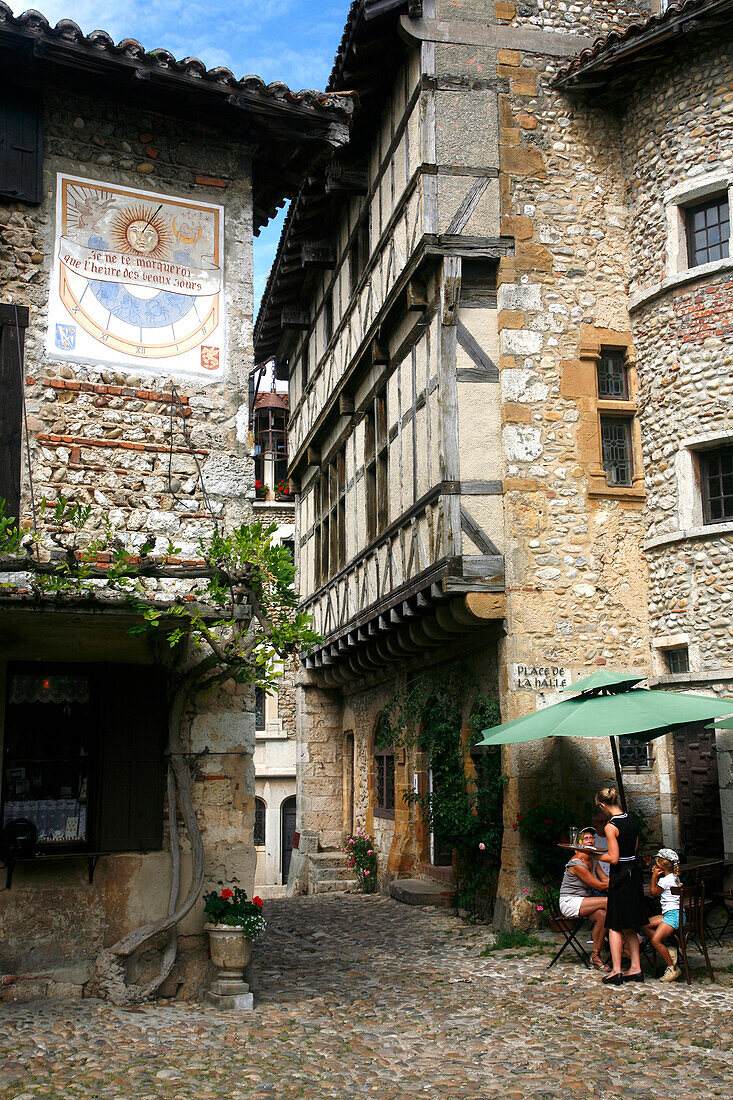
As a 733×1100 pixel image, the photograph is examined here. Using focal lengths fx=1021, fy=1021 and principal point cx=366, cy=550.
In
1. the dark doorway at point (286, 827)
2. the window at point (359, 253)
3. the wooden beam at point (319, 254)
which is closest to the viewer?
the window at point (359, 253)

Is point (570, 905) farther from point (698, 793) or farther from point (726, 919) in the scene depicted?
point (698, 793)

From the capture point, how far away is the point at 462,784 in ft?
34.1

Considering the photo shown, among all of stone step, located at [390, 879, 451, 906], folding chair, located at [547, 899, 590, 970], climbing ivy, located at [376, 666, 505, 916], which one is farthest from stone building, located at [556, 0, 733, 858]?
stone step, located at [390, 879, 451, 906]

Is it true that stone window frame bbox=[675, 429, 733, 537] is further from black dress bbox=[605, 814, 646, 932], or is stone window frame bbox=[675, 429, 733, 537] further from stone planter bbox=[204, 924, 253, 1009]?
stone planter bbox=[204, 924, 253, 1009]

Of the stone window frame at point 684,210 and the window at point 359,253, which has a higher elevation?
the window at point 359,253

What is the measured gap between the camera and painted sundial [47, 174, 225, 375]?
6.84 meters

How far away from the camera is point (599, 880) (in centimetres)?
741

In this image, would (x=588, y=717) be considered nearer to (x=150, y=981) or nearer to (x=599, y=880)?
(x=599, y=880)

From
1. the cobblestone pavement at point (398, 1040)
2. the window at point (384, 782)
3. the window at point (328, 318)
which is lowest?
the cobblestone pavement at point (398, 1040)

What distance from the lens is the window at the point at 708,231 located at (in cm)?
977

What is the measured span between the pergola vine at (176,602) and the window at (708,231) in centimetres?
586

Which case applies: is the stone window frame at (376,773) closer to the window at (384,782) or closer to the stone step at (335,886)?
the window at (384,782)

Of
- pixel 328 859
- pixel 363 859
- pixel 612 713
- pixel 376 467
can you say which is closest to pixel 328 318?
pixel 376 467

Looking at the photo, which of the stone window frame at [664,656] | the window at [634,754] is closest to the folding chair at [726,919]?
the window at [634,754]
